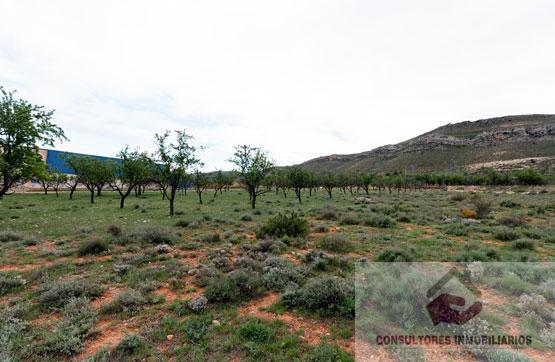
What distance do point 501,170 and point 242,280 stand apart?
9222cm

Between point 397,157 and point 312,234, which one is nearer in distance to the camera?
point 312,234

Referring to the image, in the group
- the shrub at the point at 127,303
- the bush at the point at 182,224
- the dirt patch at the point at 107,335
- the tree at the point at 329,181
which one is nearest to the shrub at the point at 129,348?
the dirt patch at the point at 107,335

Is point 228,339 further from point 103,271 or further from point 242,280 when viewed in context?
point 103,271

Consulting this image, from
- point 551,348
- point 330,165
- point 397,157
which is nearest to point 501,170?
point 397,157

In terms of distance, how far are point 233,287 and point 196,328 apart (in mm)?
1540

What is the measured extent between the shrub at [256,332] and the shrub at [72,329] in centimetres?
297

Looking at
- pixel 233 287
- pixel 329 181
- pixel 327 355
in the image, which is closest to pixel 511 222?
pixel 327 355

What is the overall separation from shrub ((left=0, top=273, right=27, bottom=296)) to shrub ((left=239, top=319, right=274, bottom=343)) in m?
7.02

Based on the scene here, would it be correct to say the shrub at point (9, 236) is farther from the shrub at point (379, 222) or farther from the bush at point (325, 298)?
the shrub at point (379, 222)

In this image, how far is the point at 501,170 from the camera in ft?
228

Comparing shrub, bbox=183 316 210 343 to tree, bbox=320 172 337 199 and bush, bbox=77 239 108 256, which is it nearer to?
bush, bbox=77 239 108 256

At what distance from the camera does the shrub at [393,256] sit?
345 inches

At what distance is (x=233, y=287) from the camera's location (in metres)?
6.43

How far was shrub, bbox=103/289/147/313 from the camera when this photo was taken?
18.5ft
